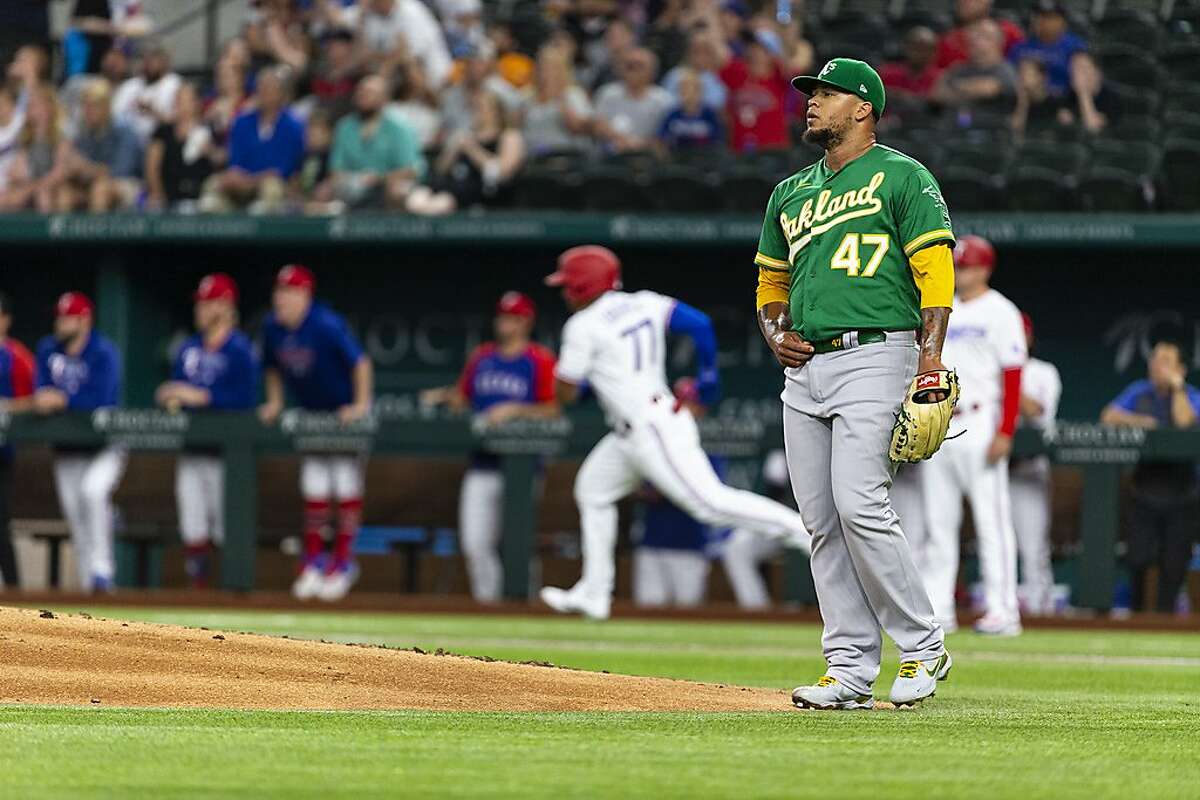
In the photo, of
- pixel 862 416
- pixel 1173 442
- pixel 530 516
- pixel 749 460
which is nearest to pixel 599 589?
pixel 530 516

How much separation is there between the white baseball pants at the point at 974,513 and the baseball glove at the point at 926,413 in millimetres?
4981

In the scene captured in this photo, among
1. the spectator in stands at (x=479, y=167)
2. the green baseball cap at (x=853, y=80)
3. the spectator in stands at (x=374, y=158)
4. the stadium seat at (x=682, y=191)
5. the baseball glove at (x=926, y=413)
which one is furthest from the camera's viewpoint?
the spectator in stands at (x=374, y=158)

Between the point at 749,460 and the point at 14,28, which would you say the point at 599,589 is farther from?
the point at 14,28

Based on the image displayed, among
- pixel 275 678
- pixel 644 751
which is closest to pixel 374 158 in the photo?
pixel 275 678

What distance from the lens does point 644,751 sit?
187 inches

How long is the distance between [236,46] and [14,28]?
3657 millimetres

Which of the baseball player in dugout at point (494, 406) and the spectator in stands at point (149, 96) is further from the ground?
the spectator in stands at point (149, 96)

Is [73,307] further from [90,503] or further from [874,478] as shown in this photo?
[874,478]

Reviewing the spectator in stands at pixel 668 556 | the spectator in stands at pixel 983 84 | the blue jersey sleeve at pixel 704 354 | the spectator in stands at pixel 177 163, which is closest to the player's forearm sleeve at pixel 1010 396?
the blue jersey sleeve at pixel 704 354

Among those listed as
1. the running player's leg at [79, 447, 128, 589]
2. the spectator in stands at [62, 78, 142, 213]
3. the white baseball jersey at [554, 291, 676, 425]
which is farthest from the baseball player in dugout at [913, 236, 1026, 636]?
the spectator in stands at [62, 78, 142, 213]

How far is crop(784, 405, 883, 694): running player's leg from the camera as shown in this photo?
6148 millimetres

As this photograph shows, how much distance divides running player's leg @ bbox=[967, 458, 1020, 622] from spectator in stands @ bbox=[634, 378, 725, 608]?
293cm

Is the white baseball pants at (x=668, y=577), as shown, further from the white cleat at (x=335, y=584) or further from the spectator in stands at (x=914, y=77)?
the spectator in stands at (x=914, y=77)

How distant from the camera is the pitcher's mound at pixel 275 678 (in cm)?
621
